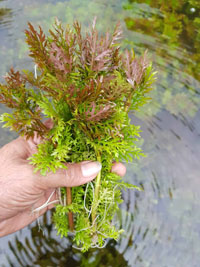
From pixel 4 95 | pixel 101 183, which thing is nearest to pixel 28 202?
pixel 101 183

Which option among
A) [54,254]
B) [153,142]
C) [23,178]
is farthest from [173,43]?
[54,254]

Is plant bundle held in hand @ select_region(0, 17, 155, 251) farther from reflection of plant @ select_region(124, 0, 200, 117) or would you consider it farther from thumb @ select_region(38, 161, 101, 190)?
reflection of plant @ select_region(124, 0, 200, 117)

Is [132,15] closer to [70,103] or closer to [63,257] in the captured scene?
[70,103]

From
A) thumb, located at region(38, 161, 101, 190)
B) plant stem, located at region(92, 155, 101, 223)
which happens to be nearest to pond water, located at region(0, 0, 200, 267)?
plant stem, located at region(92, 155, 101, 223)

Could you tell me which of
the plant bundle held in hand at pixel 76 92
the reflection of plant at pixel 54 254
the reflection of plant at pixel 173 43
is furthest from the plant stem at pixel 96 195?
the reflection of plant at pixel 173 43

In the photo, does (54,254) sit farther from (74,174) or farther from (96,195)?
(74,174)
